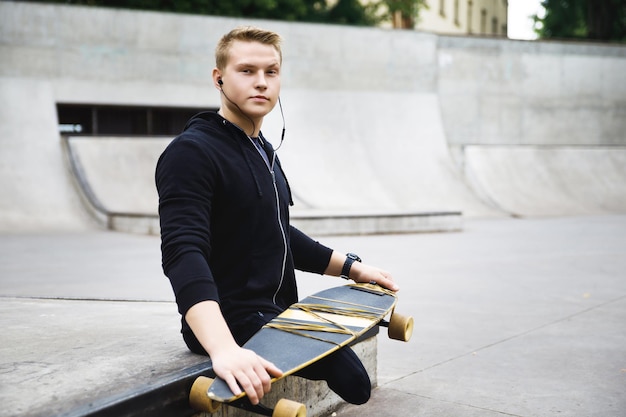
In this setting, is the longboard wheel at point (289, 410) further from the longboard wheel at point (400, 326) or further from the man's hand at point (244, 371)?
the longboard wheel at point (400, 326)

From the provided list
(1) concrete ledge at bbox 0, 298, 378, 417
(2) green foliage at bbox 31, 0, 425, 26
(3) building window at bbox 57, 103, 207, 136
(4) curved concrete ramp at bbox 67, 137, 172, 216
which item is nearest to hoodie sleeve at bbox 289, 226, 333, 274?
(1) concrete ledge at bbox 0, 298, 378, 417

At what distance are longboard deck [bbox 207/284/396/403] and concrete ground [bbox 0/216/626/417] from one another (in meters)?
0.38

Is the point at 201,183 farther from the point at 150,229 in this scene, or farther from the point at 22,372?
the point at 150,229

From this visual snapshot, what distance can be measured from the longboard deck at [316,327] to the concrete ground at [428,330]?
38 centimetres

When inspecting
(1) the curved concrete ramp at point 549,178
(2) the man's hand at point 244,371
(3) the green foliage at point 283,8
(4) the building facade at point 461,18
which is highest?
(4) the building facade at point 461,18

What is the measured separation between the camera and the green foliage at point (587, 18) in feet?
90.6

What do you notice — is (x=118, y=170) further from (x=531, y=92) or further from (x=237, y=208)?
(x=237, y=208)

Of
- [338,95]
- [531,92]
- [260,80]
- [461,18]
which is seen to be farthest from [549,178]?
[461,18]

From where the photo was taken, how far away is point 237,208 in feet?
7.03

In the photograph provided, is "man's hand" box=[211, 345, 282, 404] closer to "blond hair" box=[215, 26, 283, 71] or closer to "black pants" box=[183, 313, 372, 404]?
"black pants" box=[183, 313, 372, 404]

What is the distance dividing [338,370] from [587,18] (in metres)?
31.1

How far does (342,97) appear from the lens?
17969mm

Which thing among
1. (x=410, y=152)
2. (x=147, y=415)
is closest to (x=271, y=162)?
(x=147, y=415)

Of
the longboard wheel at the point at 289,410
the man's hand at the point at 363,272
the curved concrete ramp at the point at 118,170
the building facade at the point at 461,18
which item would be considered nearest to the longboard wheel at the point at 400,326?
the man's hand at the point at 363,272
